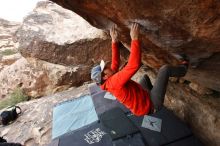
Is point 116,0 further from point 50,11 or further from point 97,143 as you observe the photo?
point 50,11

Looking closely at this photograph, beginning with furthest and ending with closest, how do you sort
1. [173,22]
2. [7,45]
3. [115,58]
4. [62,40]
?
[7,45] < [62,40] < [115,58] < [173,22]

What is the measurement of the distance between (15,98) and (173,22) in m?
8.17

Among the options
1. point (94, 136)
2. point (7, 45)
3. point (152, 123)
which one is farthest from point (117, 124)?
point (7, 45)

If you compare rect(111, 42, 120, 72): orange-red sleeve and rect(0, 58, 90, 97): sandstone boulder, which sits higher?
rect(111, 42, 120, 72): orange-red sleeve

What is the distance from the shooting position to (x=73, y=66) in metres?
9.88

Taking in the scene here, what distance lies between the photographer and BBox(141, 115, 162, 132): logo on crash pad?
5.93m

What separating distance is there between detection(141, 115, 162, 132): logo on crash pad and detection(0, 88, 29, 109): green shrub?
5732 millimetres

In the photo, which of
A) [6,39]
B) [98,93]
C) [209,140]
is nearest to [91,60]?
[98,93]

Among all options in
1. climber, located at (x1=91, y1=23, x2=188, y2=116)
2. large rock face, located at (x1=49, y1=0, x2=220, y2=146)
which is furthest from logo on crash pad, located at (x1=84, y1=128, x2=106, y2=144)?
large rock face, located at (x1=49, y1=0, x2=220, y2=146)

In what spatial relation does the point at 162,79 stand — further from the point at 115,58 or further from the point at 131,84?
the point at 115,58

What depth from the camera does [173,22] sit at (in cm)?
355

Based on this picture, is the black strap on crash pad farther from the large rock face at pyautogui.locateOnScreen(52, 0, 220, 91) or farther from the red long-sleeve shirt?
the large rock face at pyautogui.locateOnScreen(52, 0, 220, 91)

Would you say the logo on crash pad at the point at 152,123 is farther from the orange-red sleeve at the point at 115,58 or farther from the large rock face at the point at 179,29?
the orange-red sleeve at the point at 115,58

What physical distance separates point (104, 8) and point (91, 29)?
5.77 m
